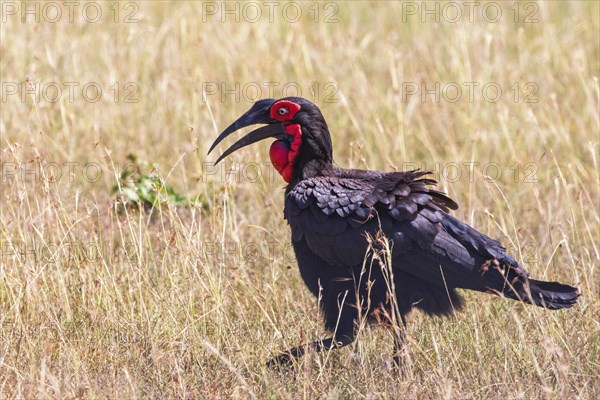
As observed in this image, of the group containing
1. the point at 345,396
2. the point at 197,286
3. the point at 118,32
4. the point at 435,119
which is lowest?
the point at 345,396

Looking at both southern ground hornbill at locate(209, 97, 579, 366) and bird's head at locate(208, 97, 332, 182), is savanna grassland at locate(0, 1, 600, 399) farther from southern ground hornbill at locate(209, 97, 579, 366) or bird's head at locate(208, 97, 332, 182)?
bird's head at locate(208, 97, 332, 182)

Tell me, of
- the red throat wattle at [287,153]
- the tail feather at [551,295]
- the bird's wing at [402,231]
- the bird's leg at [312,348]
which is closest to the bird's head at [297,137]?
the red throat wattle at [287,153]

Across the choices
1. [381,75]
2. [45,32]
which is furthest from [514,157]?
[45,32]

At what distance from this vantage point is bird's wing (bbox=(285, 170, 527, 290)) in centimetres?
442

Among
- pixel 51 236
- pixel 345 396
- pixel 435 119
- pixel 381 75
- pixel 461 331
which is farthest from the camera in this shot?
pixel 381 75

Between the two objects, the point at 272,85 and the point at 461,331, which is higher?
the point at 272,85

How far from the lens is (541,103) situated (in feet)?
24.8

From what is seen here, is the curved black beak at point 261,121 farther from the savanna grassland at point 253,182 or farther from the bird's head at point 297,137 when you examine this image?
the savanna grassland at point 253,182

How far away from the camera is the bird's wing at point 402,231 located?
442 centimetres

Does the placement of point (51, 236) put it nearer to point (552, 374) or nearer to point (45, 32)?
point (552, 374)

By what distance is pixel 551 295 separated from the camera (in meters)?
4.27

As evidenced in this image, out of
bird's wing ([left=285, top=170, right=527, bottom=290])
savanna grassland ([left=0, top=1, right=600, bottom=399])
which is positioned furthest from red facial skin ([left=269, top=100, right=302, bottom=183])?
savanna grassland ([left=0, top=1, right=600, bottom=399])

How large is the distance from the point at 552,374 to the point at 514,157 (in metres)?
2.93

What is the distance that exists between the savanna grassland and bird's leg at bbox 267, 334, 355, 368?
0.07 meters
